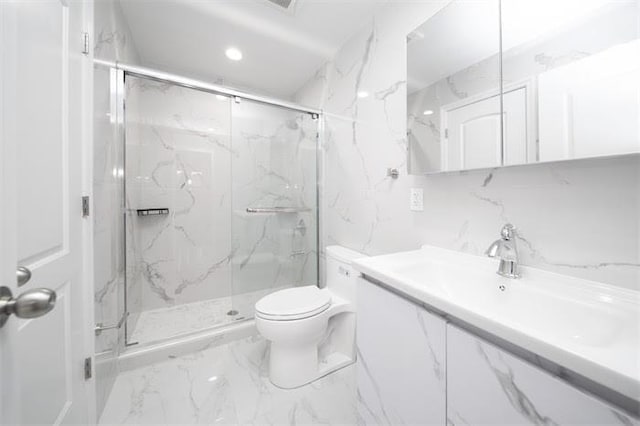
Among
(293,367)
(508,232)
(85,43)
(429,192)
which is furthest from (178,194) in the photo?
(508,232)

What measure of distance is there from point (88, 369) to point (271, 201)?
1440mm

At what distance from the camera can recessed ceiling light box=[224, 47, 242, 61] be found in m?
1.97

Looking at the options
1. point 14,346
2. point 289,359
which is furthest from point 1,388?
point 289,359

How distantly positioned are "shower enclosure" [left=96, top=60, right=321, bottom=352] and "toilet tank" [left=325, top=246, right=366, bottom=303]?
21.4 inches

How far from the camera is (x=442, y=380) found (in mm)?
677

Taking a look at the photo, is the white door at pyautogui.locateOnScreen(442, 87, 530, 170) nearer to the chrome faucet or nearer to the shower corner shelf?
the chrome faucet

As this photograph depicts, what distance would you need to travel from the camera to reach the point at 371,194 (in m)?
1.65

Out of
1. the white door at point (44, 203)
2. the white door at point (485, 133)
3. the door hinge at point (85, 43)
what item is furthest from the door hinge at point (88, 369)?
the white door at point (485, 133)

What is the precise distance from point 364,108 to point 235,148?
3.72 feet

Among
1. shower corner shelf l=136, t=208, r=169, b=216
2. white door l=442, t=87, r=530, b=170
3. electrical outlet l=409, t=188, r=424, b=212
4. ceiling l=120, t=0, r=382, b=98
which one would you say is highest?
ceiling l=120, t=0, r=382, b=98

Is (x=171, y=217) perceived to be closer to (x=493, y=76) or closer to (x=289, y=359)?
(x=289, y=359)

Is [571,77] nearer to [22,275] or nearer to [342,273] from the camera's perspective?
[342,273]

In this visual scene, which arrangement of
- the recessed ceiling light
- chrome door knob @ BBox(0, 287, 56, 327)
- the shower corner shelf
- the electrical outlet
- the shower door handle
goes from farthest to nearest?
the shower corner shelf, the recessed ceiling light, the electrical outlet, the shower door handle, chrome door knob @ BBox(0, 287, 56, 327)

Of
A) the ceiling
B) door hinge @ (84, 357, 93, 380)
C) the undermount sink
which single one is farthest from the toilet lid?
the ceiling
